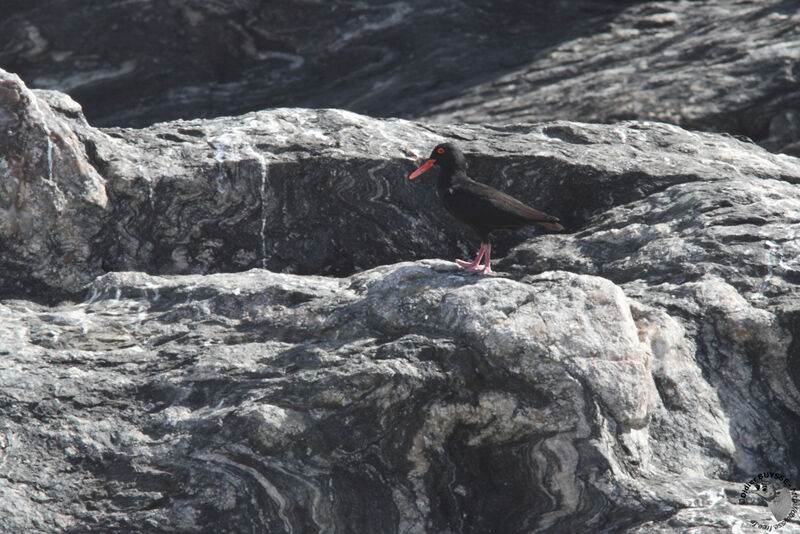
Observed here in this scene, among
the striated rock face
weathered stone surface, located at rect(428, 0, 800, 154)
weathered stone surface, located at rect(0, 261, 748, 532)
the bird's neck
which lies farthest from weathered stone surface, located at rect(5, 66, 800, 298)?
weathered stone surface, located at rect(428, 0, 800, 154)

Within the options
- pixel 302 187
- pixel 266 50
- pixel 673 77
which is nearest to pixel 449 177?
pixel 302 187

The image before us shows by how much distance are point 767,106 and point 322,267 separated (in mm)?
9024

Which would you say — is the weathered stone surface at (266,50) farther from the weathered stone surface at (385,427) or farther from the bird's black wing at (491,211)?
the weathered stone surface at (385,427)

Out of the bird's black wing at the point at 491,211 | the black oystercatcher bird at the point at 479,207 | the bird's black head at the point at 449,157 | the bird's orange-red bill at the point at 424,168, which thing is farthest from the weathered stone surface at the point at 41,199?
the bird's black wing at the point at 491,211

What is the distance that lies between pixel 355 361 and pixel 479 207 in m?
2.25

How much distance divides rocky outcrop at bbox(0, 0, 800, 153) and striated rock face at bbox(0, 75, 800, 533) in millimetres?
6956

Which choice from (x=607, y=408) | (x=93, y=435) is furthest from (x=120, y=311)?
(x=607, y=408)

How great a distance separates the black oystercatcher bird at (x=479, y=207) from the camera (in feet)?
26.0

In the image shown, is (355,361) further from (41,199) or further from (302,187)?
(41,199)

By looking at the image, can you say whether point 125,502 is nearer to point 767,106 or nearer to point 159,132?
point 159,132

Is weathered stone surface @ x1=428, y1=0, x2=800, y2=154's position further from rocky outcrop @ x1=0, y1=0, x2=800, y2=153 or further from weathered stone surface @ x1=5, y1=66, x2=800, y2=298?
weathered stone surface @ x1=5, y1=66, x2=800, y2=298

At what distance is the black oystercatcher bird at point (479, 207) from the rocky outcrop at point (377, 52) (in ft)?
21.4

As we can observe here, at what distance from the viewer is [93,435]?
647 centimetres

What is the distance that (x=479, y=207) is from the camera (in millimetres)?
8047
